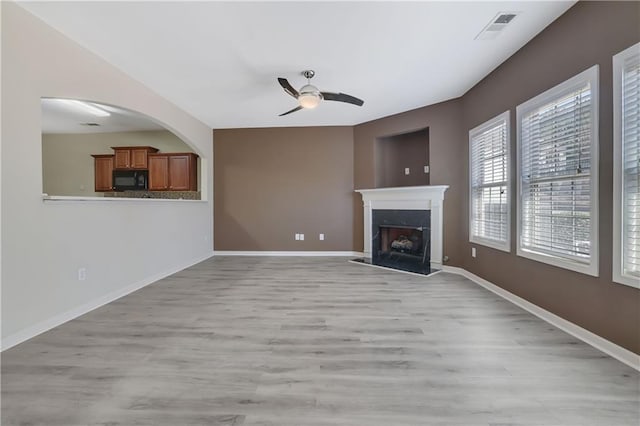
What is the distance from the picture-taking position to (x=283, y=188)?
18.5 feet

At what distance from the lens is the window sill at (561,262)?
6.62 feet

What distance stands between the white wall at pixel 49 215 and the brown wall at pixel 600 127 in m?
4.44

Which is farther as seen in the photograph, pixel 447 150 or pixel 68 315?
pixel 447 150

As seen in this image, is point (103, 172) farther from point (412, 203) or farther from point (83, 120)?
point (412, 203)

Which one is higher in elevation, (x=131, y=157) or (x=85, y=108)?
(x=85, y=108)

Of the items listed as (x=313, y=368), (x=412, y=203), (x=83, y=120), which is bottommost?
(x=313, y=368)

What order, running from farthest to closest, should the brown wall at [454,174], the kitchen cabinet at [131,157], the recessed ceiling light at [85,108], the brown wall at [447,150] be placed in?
the kitchen cabinet at [131,157] → the recessed ceiling light at [85,108] → the brown wall at [447,150] → the brown wall at [454,174]

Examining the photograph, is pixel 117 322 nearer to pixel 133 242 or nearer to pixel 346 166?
pixel 133 242

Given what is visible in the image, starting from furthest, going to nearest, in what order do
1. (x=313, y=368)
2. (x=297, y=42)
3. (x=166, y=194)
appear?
(x=166, y=194), (x=297, y=42), (x=313, y=368)

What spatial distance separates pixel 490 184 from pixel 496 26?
5.74 ft

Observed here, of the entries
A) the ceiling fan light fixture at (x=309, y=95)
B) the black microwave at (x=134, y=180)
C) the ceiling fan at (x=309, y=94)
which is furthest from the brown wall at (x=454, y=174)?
the ceiling fan light fixture at (x=309, y=95)

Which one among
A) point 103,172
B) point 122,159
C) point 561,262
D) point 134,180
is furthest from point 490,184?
point 103,172

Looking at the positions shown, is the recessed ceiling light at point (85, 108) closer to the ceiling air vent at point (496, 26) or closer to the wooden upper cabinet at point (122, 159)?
the wooden upper cabinet at point (122, 159)

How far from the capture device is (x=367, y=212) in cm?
526
